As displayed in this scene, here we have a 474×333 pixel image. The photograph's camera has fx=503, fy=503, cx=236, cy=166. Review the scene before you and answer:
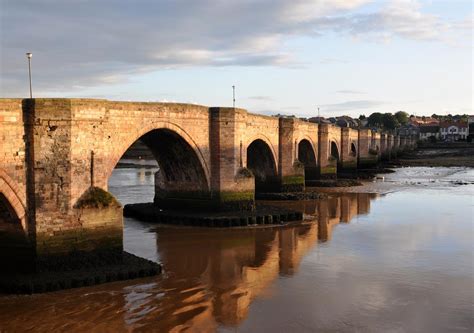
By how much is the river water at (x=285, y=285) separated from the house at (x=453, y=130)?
402 ft

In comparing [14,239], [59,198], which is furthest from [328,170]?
[14,239]

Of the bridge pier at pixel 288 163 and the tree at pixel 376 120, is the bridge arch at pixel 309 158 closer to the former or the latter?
the bridge pier at pixel 288 163

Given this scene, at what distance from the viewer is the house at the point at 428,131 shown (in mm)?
152375

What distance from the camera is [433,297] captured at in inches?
522

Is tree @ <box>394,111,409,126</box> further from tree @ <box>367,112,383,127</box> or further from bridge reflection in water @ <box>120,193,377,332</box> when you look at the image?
bridge reflection in water @ <box>120,193,377,332</box>

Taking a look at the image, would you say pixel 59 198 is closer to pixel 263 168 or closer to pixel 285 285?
pixel 285 285

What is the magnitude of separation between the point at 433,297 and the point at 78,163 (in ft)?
35.7

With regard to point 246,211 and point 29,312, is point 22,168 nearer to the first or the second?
point 29,312

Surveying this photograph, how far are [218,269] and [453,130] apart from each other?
13993cm

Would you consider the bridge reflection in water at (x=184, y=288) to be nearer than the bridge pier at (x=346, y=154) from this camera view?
Yes

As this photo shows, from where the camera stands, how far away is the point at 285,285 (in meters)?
14.5

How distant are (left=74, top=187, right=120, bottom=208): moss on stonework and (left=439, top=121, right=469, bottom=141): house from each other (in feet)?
434

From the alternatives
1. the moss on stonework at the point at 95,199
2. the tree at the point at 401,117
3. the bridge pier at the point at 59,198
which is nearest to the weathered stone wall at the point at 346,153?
the moss on stonework at the point at 95,199

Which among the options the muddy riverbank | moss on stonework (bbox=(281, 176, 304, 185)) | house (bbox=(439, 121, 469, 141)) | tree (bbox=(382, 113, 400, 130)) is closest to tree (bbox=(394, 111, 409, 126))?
tree (bbox=(382, 113, 400, 130))
